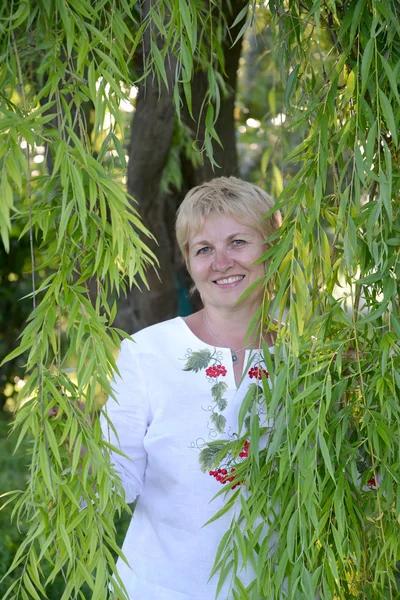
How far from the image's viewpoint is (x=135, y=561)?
1.81 m

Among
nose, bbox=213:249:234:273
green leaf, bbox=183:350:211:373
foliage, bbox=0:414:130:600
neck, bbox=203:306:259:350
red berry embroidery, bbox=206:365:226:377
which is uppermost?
nose, bbox=213:249:234:273

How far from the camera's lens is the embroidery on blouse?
1725 mm

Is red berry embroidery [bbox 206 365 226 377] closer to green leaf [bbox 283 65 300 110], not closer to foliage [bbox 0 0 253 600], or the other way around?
foliage [bbox 0 0 253 600]

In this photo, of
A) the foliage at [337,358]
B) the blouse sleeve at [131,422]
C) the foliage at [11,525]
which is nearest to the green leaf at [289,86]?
the foliage at [337,358]

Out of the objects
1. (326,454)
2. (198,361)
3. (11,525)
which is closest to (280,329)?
(326,454)

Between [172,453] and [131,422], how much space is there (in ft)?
0.36

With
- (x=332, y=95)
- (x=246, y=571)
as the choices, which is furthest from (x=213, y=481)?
(x=332, y=95)

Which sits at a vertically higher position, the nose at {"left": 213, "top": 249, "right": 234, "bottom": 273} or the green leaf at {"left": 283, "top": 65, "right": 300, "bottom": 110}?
the green leaf at {"left": 283, "top": 65, "right": 300, "bottom": 110}

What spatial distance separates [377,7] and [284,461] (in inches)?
29.5

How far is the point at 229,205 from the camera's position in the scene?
181 cm

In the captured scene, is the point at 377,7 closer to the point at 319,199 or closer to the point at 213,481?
the point at 319,199

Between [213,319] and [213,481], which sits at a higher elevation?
[213,319]

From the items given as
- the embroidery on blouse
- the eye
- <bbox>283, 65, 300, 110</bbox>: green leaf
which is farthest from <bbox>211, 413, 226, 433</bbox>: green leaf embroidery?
<bbox>283, 65, 300, 110</bbox>: green leaf

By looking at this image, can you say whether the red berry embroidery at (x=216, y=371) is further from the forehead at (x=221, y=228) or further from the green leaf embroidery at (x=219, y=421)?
the forehead at (x=221, y=228)
